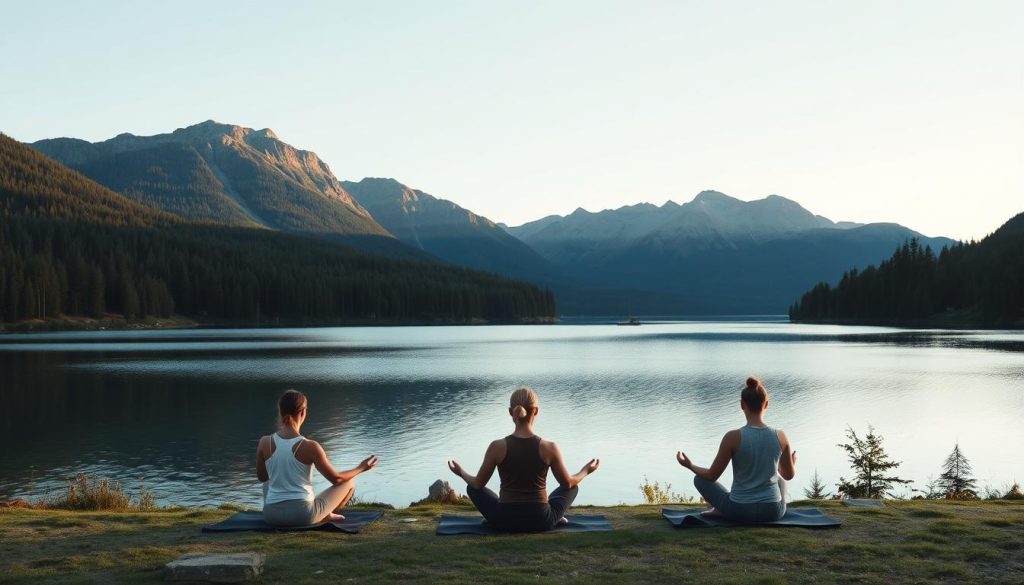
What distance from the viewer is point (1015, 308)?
16912 cm

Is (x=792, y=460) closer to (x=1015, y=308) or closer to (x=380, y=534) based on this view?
(x=380, y=534)

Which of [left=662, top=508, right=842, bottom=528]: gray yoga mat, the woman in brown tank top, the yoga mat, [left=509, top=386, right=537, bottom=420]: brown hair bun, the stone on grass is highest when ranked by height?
[left=509, top=386, right=537, bottom=420]: brown hair bun

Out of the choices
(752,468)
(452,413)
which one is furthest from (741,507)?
(452,413)

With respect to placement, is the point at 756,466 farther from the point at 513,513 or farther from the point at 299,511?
the point at 299,511

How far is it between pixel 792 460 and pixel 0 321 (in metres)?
169

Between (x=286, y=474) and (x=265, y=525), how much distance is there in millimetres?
1353

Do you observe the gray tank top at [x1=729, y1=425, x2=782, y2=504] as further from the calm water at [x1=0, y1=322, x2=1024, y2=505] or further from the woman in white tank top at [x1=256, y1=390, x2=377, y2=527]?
the calm water at [x1=0, y1=322, x2=1024, y2=505]

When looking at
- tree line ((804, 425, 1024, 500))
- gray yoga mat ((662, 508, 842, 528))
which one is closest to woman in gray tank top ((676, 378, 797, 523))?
gray yoga mat ((662, 508, 842, 528))

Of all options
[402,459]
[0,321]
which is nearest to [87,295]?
[0,321]

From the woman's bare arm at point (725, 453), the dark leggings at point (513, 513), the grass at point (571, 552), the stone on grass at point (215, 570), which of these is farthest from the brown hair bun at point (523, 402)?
the stone on grass at point (215, 570)

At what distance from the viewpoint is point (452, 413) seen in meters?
47.3

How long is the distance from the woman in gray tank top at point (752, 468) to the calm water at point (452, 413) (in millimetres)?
13504

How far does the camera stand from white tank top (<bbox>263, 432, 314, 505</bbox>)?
1275 centimetres

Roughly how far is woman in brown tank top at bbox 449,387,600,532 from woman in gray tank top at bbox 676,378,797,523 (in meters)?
1.96
